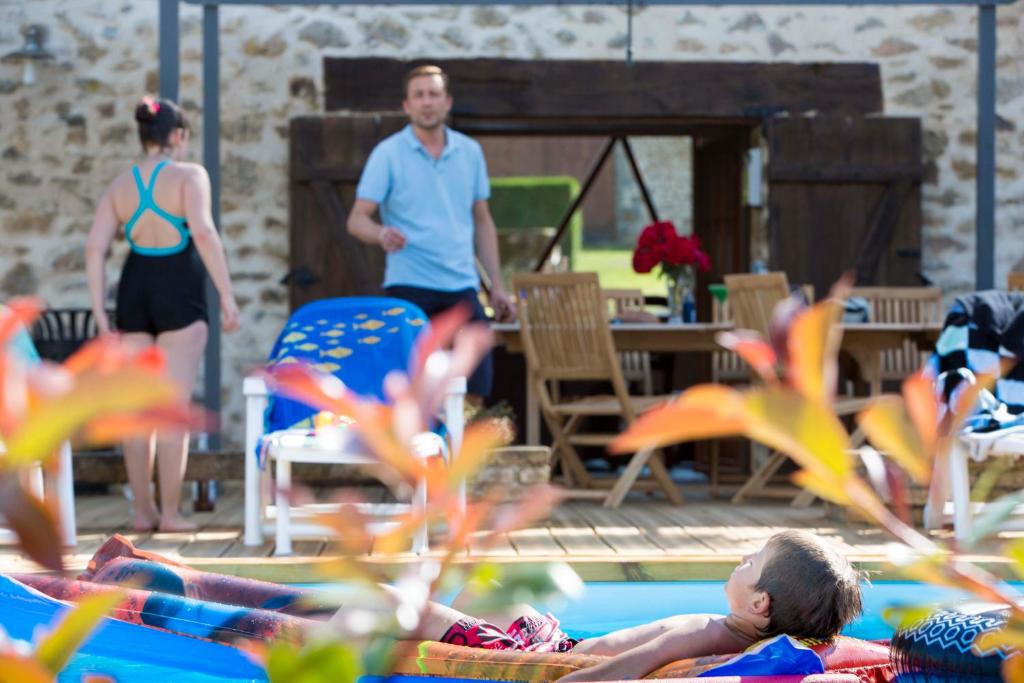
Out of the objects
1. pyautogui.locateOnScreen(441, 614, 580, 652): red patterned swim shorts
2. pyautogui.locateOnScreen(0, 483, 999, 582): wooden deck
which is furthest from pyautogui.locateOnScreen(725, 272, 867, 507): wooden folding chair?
pyautogui.locateOnScreen(441, 614, 580, 652): red patterned swim shorts

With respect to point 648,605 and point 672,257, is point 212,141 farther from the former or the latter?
point 648,605

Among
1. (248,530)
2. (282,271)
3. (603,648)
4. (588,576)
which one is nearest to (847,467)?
(603,648)

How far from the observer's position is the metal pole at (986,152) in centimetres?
625

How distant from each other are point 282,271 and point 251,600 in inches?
189

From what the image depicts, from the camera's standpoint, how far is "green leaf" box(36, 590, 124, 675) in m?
0.36

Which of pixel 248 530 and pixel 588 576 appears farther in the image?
pixel 248 530

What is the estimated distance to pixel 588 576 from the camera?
362cm

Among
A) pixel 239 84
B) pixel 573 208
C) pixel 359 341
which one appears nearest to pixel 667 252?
pixel 359 341

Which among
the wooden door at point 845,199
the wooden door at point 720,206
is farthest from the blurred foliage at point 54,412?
the wooden door at point 720,206

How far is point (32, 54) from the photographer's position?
7273 millimetres

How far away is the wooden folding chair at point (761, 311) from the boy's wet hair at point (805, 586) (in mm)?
3521

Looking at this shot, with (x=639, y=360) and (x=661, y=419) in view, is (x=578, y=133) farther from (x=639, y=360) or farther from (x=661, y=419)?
(x=661, y=419)

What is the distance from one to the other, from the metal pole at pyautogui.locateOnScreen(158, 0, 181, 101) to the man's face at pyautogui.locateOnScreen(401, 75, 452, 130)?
1.30 metres

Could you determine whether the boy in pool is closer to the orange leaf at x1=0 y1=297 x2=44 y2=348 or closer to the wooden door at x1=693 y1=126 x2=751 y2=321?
the orange leaf at x1=0 y1=297 x2=44 y2=348
